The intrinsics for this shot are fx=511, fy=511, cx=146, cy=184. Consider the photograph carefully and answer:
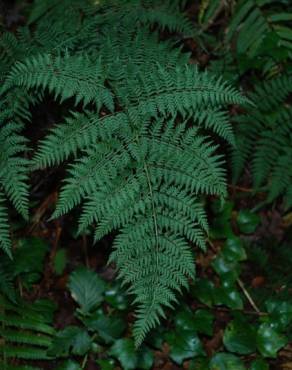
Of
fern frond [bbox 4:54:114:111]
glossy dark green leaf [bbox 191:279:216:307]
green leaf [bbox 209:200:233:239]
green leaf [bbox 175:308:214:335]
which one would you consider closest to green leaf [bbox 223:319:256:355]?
green leaf [bbox 175:308:214:335]

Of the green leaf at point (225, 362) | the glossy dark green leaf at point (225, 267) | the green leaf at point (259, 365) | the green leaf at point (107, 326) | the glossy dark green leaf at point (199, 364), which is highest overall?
the glossy dark green leaf at point (225, 267)

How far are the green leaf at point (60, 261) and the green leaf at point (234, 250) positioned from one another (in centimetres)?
134

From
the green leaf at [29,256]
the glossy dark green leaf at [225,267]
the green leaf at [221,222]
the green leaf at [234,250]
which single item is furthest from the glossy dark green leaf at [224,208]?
the green leaf at [29,256]

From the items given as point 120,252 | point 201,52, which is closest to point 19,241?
point 120,252

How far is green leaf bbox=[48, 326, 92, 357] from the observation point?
12.6ft

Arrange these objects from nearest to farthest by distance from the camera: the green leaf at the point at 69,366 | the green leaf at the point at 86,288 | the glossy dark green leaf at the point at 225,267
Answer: the green leaf at the point at 69,366 < the green leaf at the point at 86,288 < the glossy dark green leaf at the point at 225,267

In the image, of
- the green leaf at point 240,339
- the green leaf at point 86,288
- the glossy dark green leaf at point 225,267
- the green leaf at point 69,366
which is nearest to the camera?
the green leaf at point 69,366

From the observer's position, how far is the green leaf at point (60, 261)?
14.2 feet

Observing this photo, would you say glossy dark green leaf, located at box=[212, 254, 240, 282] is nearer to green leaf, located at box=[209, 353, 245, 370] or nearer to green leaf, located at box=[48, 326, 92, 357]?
green leaf, located at box=[209, 353, 245, 370]

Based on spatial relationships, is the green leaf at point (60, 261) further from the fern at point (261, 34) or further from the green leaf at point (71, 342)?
the fern at point (261, 34)

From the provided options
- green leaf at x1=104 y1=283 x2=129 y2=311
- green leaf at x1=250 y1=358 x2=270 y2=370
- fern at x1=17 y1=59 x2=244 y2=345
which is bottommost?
green leaf at x1=104 y1=283 x2=129 y2=311

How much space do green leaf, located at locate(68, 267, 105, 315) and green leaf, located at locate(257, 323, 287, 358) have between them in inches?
50.6

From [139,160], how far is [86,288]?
1485 millimetres

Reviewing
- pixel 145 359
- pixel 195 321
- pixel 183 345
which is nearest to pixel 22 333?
pixel 145 359
